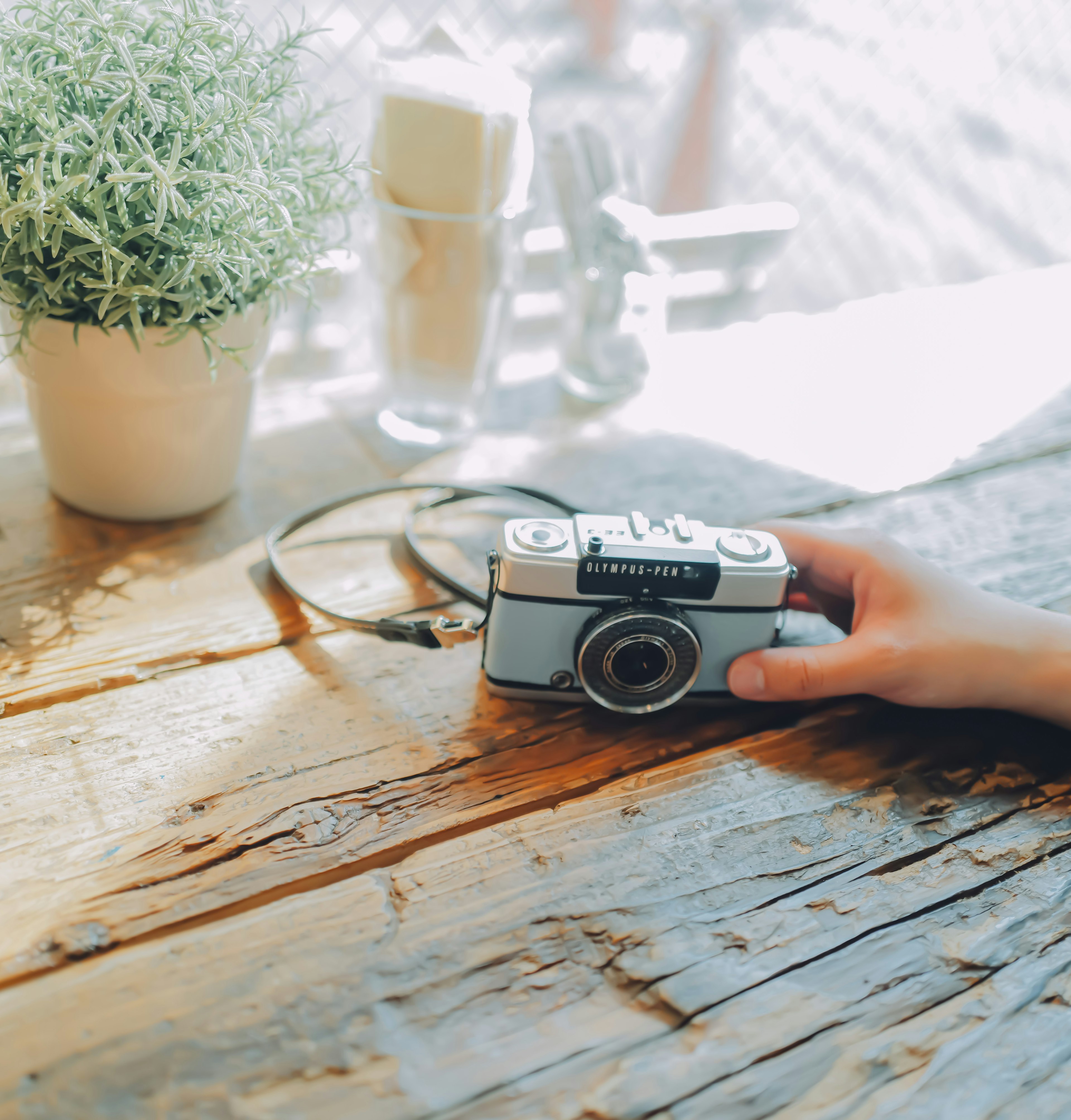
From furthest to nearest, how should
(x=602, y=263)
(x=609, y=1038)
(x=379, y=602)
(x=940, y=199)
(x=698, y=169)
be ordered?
(x=940, y=199) < (x=698, y=169) < (x=602, y=263) < (x=379, y=602) < (x=609, y=1038)

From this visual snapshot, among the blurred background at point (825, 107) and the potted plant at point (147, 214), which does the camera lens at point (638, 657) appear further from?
the blurred background at point (825, 107)

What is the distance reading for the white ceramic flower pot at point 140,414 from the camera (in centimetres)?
54

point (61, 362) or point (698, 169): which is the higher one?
point (698, 169)

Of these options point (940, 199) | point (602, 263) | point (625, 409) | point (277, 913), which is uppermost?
point (940, 199)

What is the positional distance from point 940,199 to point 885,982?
162cm

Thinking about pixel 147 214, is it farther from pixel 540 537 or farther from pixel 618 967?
pixel 618 967

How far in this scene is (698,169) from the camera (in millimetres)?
1371

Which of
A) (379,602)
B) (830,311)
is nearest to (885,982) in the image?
(379,602)

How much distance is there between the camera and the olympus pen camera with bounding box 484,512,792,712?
0.47 metres

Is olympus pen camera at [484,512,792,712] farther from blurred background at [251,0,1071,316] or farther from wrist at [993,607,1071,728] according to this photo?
blurred background at [251,0,1071,316]

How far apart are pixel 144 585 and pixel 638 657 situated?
13.1 inches

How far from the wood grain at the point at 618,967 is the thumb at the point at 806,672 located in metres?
0.04

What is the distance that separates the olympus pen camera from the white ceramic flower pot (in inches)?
9.3

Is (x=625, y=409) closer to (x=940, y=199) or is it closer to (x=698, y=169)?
(x=698, y=169)
